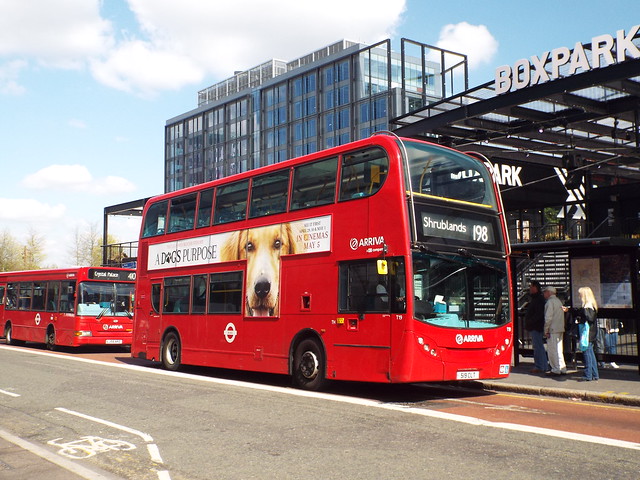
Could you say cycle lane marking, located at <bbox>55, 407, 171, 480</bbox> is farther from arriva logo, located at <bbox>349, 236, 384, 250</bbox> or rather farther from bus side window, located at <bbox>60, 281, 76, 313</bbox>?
bus side window, located at <bbox>60, 281, 76, 313</bbox>

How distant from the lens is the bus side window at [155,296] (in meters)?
17.3

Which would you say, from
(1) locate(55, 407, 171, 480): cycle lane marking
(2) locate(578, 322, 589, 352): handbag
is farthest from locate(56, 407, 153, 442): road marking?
(2) locate(578, 322, 589, 352): handbag

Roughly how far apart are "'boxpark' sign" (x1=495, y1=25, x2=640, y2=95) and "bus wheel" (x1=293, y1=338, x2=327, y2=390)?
936 cm

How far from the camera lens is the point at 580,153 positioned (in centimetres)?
2328

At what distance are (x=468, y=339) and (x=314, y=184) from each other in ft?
12.9

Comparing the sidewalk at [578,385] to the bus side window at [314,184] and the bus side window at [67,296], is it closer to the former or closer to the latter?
the bus side window at [314,184]

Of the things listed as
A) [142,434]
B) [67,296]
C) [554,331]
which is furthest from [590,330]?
[67,296]

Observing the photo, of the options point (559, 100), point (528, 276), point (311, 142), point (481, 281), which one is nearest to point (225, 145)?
point (311, 142)

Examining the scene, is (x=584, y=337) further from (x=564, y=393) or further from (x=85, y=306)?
(x=85, y=306)

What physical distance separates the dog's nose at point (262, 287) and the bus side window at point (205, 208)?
2.41m

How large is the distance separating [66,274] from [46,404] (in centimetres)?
1368

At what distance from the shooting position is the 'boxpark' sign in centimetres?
1578

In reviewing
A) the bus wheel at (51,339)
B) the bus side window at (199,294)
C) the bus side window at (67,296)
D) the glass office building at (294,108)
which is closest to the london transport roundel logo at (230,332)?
the bus side window at (199,294)

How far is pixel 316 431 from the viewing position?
8.08 m
